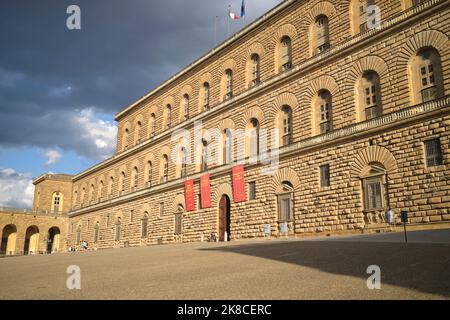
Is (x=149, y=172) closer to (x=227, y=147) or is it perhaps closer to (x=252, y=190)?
(x=227, y=147)

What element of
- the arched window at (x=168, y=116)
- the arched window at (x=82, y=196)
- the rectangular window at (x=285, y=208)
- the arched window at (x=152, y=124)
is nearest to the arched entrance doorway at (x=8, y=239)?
the arched window at (x=82, y=196)

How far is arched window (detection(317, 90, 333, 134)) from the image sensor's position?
821 inches

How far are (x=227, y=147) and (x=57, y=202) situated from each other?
36.2m

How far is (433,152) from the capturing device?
635 inches

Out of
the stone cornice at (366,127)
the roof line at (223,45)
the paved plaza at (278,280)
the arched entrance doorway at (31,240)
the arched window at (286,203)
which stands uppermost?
the roof line at (223,45)

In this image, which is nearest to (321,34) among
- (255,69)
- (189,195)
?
(255,69)

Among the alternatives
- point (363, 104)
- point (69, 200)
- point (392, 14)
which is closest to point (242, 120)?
point (363, 104)

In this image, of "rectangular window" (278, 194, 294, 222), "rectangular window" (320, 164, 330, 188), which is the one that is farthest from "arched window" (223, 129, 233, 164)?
"rectangular window" (320, 164, 330, 188)

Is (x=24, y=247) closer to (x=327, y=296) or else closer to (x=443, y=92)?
(x=443, y=92)

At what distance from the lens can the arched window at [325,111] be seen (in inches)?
821

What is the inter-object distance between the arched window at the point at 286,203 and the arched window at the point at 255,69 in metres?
7.61

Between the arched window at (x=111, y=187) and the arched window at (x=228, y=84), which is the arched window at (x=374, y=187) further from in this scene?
the arched window at (x=111, y=187)

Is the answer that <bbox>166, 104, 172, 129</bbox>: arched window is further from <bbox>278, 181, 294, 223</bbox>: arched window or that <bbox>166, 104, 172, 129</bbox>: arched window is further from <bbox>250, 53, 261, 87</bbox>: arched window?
<bbox>278, 181, 294, 223</bbox>: arched window

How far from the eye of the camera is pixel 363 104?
19453 millimetres
